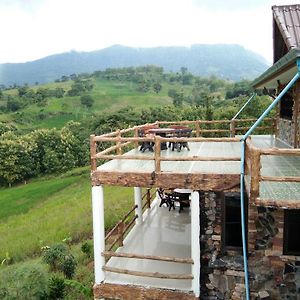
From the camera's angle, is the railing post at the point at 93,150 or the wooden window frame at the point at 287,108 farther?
the wooden window frame at the point at 287,108

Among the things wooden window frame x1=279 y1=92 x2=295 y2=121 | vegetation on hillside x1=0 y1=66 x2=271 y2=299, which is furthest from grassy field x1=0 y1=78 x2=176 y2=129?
wooden window frame x1=279 y1=92 x2=295 y2=121

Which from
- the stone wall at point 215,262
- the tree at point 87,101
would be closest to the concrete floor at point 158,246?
the stone wall at point 215,262

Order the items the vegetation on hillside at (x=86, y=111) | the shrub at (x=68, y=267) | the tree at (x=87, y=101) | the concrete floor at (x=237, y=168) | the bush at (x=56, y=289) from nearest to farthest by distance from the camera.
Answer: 1. the concrete floor at (x=237, y=168)
2. the bush at (x=56, y=289)
3. the shrub at (x=68, y=267)
4. the vegetation on hillside at (x=86, y=111)
5. the tree at (x=87, y=101)

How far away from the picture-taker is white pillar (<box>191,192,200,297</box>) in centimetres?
747

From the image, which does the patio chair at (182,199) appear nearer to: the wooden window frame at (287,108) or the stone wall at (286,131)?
the stone wall at (286,131)

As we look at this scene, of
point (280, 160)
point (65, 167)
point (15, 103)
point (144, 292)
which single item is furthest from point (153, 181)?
point (15, 103)

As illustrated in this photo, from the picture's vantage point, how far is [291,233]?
7219 millimetres

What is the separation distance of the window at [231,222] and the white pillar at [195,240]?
726mm

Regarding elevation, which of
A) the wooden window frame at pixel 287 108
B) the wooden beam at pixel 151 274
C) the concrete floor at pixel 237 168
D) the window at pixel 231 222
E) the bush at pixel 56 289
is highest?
the wooden window frame at pixel 287 108

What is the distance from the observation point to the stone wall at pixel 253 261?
721 centimetres

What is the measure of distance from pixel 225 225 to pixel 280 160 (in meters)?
1.97

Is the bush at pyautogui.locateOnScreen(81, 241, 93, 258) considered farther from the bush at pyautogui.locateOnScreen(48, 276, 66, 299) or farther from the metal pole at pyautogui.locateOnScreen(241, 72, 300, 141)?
the metal pole at pyautogui.locateOnScreen(241, 72, 300, 141)

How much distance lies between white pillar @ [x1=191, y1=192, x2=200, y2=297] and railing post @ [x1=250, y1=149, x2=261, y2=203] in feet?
7.34

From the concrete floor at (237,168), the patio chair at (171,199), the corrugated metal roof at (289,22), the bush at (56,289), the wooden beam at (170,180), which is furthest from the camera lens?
the patio chair at (171,199)
